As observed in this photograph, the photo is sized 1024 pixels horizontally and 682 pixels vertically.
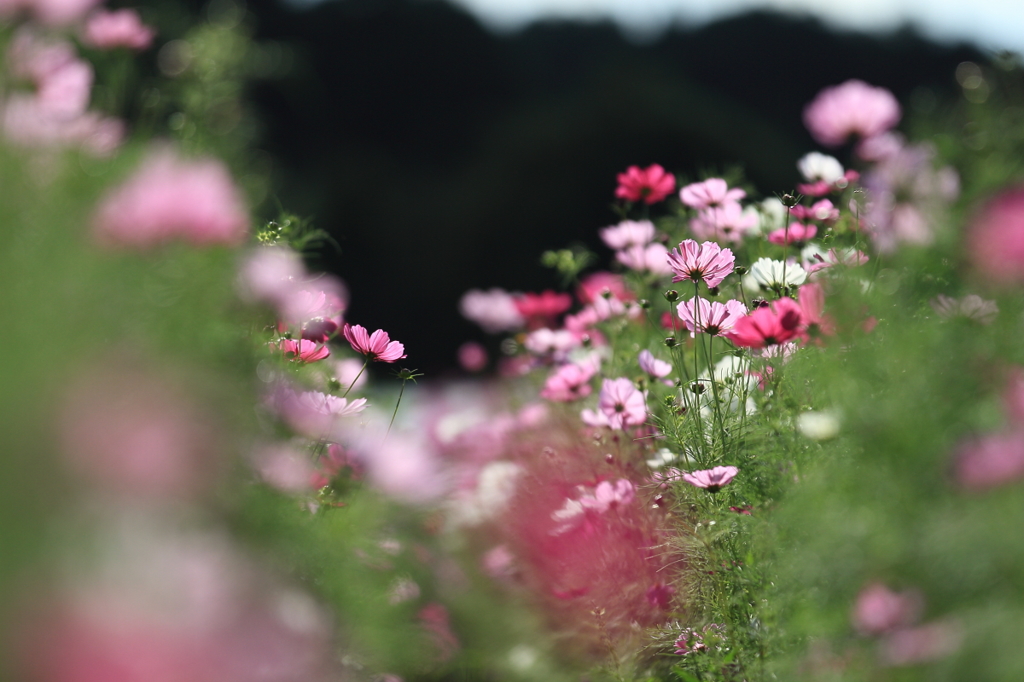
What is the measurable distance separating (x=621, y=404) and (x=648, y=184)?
424 millimetres

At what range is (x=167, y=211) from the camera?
29.9 inches

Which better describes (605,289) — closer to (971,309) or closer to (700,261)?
(700,261)

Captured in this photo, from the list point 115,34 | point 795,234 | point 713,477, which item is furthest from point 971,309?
point 115,34

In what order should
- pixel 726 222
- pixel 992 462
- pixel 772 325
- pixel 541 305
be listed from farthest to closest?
pixel 541 305 < pixel 726 222 < pixel 772 325 < pixel 992 462

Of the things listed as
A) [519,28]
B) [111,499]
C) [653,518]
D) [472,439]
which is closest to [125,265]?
[111,499]

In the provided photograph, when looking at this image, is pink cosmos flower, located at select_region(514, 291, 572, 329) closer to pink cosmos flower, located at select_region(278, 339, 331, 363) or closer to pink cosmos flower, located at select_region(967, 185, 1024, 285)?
pink cosmos flower, located at select_region(278, 339, 331, 363)

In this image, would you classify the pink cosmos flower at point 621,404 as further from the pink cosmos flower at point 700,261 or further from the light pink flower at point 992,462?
the light pink flower at point 992,462

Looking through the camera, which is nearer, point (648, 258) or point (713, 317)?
point (713, 317)

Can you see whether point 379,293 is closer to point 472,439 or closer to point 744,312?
point 472,439

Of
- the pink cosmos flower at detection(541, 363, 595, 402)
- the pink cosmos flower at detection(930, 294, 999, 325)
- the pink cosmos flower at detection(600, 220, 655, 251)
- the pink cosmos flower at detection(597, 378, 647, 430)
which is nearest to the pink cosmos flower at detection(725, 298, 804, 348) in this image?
the pink cosmos flower at detection(930, 294, 999, 325)

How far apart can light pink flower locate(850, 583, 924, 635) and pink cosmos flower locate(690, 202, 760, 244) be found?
33.0 inches

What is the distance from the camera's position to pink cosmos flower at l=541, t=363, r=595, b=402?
1574 millimetres

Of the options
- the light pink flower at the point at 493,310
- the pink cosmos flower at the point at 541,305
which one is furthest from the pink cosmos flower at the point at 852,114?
the light pink flower at the point at 493,310

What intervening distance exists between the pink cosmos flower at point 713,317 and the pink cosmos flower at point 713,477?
0.20 metres
